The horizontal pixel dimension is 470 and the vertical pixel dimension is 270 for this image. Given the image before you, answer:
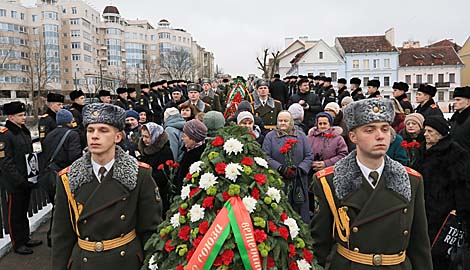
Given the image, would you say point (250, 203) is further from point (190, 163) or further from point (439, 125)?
point (439, 125)

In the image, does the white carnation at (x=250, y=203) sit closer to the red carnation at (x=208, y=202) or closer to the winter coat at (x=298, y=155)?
the red carnation at (x=208, y=202)

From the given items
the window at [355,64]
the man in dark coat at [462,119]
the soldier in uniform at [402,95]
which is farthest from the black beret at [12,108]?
the window at [355,64]

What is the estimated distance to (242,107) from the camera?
7977 millimetres

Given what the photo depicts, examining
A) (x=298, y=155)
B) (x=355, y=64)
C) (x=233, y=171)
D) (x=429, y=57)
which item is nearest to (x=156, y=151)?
(x=298, y=155)

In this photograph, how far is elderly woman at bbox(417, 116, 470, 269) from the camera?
425cm

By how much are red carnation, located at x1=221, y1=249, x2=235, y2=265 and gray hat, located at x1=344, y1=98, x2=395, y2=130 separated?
3.84 ft

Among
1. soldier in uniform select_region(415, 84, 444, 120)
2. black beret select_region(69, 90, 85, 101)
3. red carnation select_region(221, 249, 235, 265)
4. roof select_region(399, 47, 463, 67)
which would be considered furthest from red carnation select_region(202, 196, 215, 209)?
roof select_region(399, 47, 463, 67)

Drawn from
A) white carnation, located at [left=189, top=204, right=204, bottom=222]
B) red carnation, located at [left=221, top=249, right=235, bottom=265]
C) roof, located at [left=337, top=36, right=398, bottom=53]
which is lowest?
red carnation, located at [left=221, top=249, right=235, bottom=265]

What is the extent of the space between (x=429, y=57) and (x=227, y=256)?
65076mm

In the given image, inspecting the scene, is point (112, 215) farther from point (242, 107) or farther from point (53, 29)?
point (53, 29)

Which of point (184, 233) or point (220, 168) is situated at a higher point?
point (220, 168)

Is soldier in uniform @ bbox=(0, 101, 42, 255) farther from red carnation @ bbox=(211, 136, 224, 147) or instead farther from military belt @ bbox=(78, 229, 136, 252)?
red carnation @ bbox=(211, 136, 224, 147)

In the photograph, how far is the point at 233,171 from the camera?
2402 millimetres

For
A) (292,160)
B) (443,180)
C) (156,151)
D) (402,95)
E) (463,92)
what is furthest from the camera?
(402,95)
